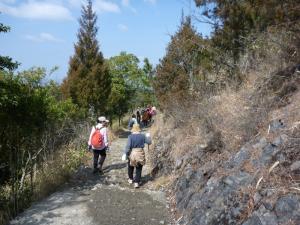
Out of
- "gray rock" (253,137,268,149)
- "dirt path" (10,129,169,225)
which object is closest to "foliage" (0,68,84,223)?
"dirt path" (10,129,169,225)

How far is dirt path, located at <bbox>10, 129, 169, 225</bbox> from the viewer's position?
28.6 ft

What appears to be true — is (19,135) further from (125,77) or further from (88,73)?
(125,77)

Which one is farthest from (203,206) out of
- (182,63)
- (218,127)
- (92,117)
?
(92,117)

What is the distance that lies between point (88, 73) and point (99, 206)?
19.6 m

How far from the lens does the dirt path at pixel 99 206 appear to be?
872 centimetres

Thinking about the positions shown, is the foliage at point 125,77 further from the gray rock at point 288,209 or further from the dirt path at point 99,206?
the gray rock at point 288,209

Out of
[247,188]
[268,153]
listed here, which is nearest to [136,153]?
[268,153]

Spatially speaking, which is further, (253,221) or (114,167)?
(114,167)

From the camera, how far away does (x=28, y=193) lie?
35.6ft

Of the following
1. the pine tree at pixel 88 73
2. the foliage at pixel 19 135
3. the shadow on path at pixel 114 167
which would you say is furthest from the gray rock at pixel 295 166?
the pine tree at pixel 88 73

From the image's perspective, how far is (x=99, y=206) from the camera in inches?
373

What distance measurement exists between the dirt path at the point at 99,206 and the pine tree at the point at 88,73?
613 inches

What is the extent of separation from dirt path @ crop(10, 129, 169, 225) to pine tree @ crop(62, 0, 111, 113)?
15569 mm

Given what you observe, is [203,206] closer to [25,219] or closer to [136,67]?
[25,219]
